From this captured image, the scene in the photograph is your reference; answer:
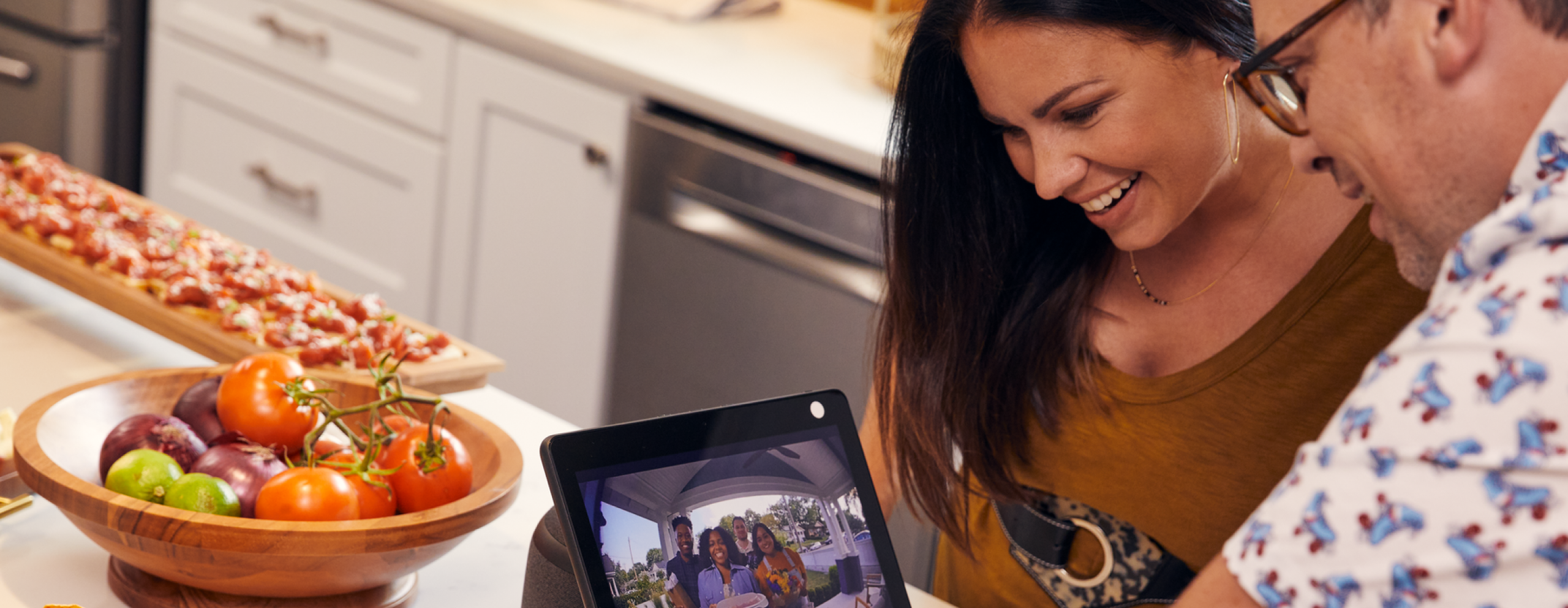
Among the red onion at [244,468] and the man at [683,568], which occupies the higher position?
the man at [683,568]

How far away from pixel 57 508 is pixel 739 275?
46.7 inches

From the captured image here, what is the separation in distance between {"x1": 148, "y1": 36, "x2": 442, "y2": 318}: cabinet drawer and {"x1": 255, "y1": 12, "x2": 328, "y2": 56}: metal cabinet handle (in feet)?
0.30

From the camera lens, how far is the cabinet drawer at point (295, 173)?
2.44 metres

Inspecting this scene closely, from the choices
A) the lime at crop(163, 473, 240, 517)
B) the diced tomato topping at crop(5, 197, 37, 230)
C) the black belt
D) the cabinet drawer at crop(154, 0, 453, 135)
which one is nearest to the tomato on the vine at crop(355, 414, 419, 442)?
the lime at crop(163, 473, 240, 517)

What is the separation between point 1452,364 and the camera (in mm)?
445

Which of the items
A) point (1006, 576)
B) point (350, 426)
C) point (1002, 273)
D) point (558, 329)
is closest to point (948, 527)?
point (1006, 576)

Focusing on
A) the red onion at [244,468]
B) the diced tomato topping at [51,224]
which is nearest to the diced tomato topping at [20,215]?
the diced tomato topping at [51,224]

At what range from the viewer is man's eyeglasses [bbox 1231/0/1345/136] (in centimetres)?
56

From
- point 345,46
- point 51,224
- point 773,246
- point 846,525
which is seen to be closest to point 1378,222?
point 846,525

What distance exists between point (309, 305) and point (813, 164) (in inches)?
33.6

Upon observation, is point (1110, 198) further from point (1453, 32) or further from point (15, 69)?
point (15, 69)

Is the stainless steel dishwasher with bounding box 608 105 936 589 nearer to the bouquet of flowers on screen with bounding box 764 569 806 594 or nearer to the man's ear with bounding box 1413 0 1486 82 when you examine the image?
the bouquet of flowers on screen with bounding box 764 569 806 594

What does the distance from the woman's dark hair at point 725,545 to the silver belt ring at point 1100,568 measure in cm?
42

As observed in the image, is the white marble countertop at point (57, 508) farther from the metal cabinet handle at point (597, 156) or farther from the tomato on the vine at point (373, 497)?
the metal cabinet handle at point (597, 156)
